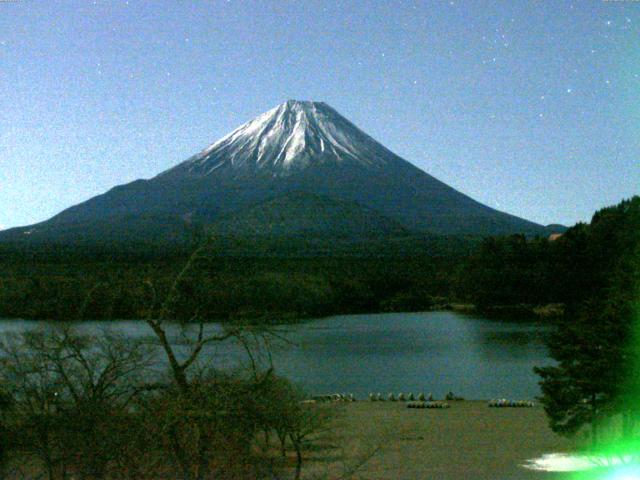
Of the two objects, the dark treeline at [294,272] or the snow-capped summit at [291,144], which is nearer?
the dark treeline at [294,272]

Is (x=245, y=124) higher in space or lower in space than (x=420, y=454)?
higher

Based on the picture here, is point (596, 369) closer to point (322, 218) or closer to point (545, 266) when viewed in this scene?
point (545, 266)

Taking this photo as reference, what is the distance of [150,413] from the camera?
474 centimetres

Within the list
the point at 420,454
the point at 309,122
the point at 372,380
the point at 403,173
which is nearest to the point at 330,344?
the point at 372,380

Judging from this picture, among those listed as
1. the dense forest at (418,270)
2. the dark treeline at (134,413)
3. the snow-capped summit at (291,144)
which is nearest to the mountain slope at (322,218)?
the dense forest at (418,270)

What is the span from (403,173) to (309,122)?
1421 cm

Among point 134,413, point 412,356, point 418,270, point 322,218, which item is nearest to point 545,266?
point 418,270

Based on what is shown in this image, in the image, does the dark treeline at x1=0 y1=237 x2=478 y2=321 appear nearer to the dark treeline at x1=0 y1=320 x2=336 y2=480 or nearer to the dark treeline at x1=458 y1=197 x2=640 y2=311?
the dark treeline at x1=458 y1=197 x2=640 y2=311

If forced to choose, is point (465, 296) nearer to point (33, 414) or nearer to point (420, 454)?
point (420, 454)

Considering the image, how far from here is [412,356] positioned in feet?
98.2

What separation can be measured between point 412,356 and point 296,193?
168 feet

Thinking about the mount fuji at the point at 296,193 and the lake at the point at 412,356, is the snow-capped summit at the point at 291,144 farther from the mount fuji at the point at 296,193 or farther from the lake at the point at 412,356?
the lake at the point at 412,356

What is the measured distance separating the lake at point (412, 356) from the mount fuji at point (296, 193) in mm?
24697

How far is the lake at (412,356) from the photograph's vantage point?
22766 mm
